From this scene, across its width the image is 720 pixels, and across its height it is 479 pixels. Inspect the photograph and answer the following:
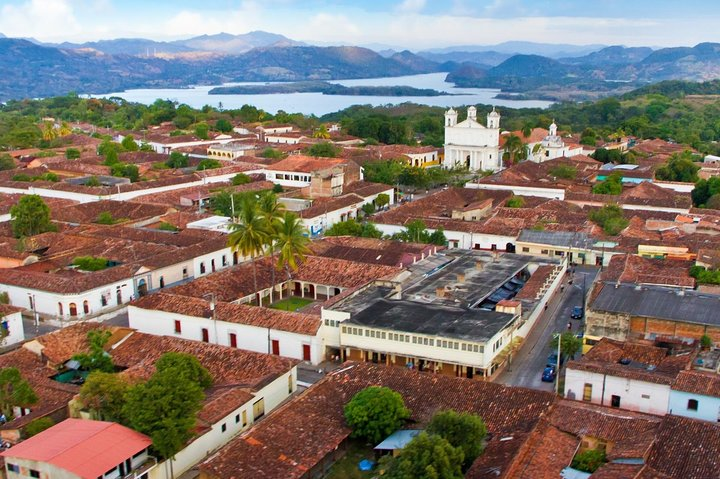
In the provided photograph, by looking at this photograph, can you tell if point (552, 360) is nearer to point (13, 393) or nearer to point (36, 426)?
point (36, 426)

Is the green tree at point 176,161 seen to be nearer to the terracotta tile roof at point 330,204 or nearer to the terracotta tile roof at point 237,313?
the terracotta tile roof at point 330,204

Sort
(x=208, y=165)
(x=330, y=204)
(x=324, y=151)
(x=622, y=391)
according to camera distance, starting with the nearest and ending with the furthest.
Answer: (x=622, y=391), (x=330, y=204), (x=208, y=165), (x=324, y=151)

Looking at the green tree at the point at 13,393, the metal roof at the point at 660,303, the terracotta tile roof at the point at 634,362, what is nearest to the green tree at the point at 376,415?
the terracotta tile roof at the point at 634,362

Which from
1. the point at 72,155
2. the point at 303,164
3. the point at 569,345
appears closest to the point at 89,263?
the point at 569,345

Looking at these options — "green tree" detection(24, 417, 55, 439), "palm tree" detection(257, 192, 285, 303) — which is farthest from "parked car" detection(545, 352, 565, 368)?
"green tree" detection(24, 417, 55, 439)

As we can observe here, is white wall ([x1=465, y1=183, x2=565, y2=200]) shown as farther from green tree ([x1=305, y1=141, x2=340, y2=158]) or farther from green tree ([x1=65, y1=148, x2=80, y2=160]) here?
green tree ([x1=65, y1=148, x2=80, y2=160])
